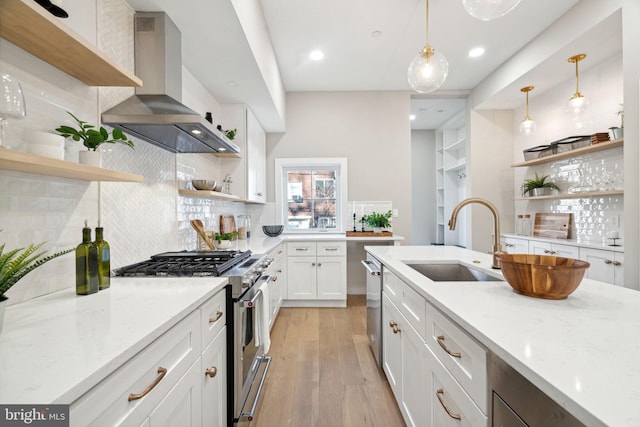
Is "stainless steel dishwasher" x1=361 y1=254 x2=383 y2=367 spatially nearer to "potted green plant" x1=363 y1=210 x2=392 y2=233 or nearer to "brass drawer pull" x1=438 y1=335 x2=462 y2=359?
"brass drawer pull" x1=438 y1=335 x2=462 y2=359

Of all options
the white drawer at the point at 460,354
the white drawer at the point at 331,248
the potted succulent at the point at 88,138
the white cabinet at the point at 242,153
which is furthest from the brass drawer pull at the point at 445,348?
the white cabinet at the point at 242,153

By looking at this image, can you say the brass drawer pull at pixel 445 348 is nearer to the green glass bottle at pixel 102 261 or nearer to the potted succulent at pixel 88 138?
the green glass bottle at pixel 102 261

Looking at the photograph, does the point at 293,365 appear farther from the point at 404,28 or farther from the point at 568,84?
the point at 568,84

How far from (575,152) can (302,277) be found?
3387mm

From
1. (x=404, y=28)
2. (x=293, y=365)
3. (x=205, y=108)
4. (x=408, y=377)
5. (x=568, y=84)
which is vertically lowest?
(x=293, y=365)

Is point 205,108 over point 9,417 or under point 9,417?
over

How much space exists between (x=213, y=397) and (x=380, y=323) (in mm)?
1269

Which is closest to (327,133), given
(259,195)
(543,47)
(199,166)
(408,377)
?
(259,195)

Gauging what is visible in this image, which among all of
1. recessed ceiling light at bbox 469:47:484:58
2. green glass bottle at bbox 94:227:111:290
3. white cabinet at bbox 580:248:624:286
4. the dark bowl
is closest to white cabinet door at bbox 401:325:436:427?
green glass bottle at bbox 94:227:111:290

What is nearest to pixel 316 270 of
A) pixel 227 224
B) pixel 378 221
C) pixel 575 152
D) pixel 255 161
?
pixel 378 221

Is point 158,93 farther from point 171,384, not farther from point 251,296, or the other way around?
point 171,384

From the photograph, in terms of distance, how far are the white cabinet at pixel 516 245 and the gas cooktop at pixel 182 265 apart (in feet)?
11.6

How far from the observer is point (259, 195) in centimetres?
385

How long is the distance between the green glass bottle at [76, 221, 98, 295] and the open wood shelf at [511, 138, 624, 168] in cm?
404
